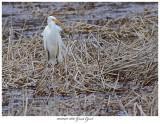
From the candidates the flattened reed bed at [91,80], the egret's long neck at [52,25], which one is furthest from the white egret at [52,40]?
→ the flattened reed bed at [91,80]

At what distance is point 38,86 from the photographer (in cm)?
436

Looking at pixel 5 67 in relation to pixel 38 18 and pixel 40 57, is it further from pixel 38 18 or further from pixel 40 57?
pixel 38 18

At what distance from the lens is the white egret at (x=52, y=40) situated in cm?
→ 550

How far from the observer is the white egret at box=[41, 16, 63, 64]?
18.1 feet

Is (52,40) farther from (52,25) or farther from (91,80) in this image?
(91,80)

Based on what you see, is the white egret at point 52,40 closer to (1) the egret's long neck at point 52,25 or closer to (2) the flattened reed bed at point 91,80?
(1) the egret's long neck at point 52,25

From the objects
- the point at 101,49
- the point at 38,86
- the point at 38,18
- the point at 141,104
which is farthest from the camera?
the point at 38,18

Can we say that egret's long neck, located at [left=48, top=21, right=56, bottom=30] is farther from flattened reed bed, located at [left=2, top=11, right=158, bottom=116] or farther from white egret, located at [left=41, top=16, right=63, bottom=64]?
flattened reed bed, located at [left=2, top=11, right=158, bottom=116]

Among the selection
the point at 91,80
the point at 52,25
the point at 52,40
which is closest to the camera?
the point at 91,80

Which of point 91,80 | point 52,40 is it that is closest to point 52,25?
point 52,40

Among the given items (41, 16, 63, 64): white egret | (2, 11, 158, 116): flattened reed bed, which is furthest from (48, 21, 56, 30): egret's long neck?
(2, 11, 158, 116): flattened reed bed

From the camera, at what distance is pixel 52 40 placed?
5.71 meters

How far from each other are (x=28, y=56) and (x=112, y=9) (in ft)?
15.6

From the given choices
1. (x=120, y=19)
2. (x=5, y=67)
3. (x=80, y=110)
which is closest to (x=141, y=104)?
(x=80, y=110)
